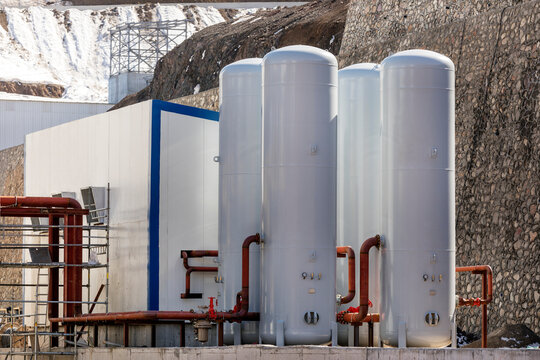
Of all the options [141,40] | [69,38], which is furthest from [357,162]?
[69,38]

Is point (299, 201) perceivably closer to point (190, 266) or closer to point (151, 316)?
point (151, 316)

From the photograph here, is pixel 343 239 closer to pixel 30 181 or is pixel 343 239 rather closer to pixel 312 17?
pixel 30 181

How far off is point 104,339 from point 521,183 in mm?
7381

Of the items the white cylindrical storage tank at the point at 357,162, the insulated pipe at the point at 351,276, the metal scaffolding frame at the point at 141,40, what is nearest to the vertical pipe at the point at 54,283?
the white cylindrical storage tank at the point at 357,162

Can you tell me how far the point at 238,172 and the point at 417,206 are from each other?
2.90 meters

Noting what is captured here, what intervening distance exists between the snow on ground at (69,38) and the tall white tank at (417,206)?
241ft

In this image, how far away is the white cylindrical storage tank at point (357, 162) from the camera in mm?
17547

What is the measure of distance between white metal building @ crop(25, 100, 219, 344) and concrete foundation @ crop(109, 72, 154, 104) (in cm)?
3780

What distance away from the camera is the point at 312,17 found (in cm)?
4716

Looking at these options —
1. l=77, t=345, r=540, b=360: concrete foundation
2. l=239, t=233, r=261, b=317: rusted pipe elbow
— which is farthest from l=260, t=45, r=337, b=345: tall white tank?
l=77, t=345, r=540, b=360: concrete foundation

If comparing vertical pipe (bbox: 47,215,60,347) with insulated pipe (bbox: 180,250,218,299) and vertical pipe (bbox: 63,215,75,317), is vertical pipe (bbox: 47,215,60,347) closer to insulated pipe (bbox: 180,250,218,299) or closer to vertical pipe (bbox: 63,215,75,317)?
vertical pipe (bbox: 63,215,75,317)

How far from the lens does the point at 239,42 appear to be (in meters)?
47.2

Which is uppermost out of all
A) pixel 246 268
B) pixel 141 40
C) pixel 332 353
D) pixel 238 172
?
pixel 141 40

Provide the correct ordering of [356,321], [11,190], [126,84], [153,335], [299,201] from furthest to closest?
[126,84] < [11,190] < [153,335] < [356,321] < [299,201]
